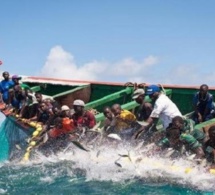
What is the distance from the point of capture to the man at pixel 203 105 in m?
10.5

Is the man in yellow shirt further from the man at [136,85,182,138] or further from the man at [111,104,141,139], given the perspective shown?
the man at [136,85,182,138]

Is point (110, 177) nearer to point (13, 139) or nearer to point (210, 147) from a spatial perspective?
point (210, 147)

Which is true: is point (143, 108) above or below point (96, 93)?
below

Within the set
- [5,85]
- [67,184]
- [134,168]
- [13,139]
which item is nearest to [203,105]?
[134,168]

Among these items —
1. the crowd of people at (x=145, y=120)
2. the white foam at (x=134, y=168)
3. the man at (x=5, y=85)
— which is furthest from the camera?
the man at (x=5, y=85)

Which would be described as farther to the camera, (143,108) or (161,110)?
(143,108)

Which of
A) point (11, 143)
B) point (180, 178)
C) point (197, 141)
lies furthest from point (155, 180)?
point (11, 143)

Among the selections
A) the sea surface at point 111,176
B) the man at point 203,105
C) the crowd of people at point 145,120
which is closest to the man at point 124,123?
the crowd of people at point 145,120

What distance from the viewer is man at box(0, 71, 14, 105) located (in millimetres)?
14755

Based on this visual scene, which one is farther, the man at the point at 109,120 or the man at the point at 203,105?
the man at the point at 203,105

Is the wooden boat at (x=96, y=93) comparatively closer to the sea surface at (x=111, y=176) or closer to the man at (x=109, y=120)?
the man at (x=109, y=120)

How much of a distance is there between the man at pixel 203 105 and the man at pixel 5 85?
6562mm

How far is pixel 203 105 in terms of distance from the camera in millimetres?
10586

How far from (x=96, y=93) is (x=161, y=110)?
20.1 feet
